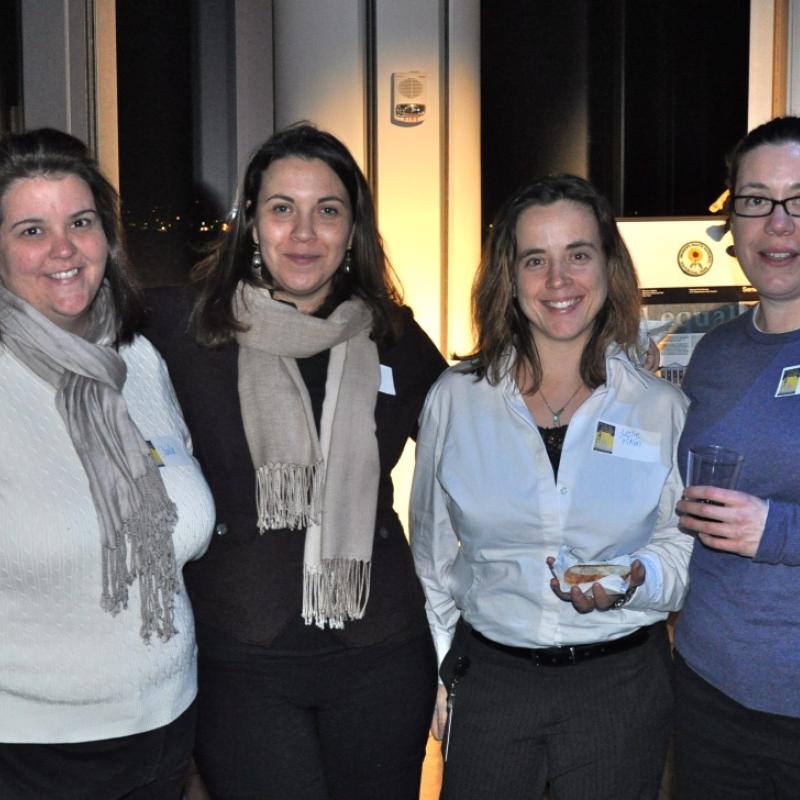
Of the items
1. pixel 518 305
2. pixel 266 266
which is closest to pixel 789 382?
pixel 518 305

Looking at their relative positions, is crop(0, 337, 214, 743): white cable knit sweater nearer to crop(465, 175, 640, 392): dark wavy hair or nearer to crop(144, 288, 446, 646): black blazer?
crop(144, 288, 446, 646): black blazer

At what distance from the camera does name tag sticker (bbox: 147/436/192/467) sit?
227 centimetres

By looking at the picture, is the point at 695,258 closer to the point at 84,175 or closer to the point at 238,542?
the point at 238,542

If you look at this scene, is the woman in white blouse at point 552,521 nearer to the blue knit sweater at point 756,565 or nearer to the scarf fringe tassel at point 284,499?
the blue knit sweater at point 756,565

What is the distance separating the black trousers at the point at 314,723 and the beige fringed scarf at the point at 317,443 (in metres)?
0.12

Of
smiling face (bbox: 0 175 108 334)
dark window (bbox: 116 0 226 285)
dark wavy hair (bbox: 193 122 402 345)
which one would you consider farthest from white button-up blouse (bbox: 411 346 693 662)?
dark window (bbox: 116 0 226 285)

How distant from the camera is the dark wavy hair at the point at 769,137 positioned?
7.50 ft

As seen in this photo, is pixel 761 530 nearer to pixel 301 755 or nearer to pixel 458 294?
pixel 301 755

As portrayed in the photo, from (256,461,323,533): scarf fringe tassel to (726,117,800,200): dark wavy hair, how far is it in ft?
3.74

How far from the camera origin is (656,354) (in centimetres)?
268

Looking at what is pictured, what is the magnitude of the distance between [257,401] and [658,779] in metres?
1.18

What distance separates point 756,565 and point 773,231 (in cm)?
68

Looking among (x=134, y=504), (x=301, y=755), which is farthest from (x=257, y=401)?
(x=301, y=755)

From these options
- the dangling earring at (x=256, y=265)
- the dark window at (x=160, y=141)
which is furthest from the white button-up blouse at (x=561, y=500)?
the dark window at (x=160, y=141)
